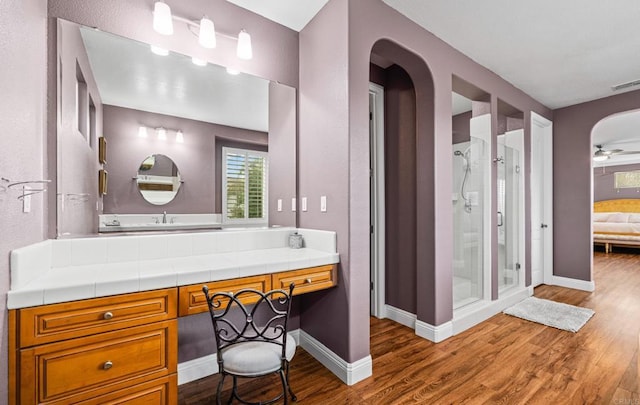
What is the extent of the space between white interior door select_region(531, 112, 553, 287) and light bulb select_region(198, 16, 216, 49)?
4.64 metres

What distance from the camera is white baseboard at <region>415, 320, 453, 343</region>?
2521 millimetres

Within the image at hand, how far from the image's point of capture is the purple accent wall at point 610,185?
852cm

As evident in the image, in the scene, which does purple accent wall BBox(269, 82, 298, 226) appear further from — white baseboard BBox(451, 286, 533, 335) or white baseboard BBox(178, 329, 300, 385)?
white baseboard BBox(451, 286, 533, 335)

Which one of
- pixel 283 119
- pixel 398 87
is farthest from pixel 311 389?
pixel 398 87

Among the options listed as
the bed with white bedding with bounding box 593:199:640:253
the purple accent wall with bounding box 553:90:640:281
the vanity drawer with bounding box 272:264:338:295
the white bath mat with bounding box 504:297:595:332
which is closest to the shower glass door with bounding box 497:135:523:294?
the white bath mat with bounding box 504:297:595:332

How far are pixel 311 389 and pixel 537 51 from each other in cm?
362

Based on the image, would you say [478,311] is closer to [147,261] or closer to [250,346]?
[250,346]

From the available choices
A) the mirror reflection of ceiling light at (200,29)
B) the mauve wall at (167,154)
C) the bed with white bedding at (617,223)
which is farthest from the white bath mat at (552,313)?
the bed with white bedding at (617,223)

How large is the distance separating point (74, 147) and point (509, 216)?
436 centimetres

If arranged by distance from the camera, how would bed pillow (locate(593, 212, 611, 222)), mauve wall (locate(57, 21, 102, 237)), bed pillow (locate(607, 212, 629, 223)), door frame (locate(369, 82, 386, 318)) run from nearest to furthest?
mauve wall (locate(57, 21, 102, 237)), door frame (locate(369, 82, 386, 318)), bed pillow (locate(607, 212, 629, 223)), bed pillow (locate(593, 212, 611, 222))

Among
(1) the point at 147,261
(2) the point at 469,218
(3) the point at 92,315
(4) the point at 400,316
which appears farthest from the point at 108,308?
(2) the point at 469,218

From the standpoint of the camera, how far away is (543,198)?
4465mm

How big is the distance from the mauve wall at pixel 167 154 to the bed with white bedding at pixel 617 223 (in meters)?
9.11

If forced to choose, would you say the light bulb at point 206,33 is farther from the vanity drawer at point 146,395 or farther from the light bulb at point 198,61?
the vanity drawer at point 146,395
